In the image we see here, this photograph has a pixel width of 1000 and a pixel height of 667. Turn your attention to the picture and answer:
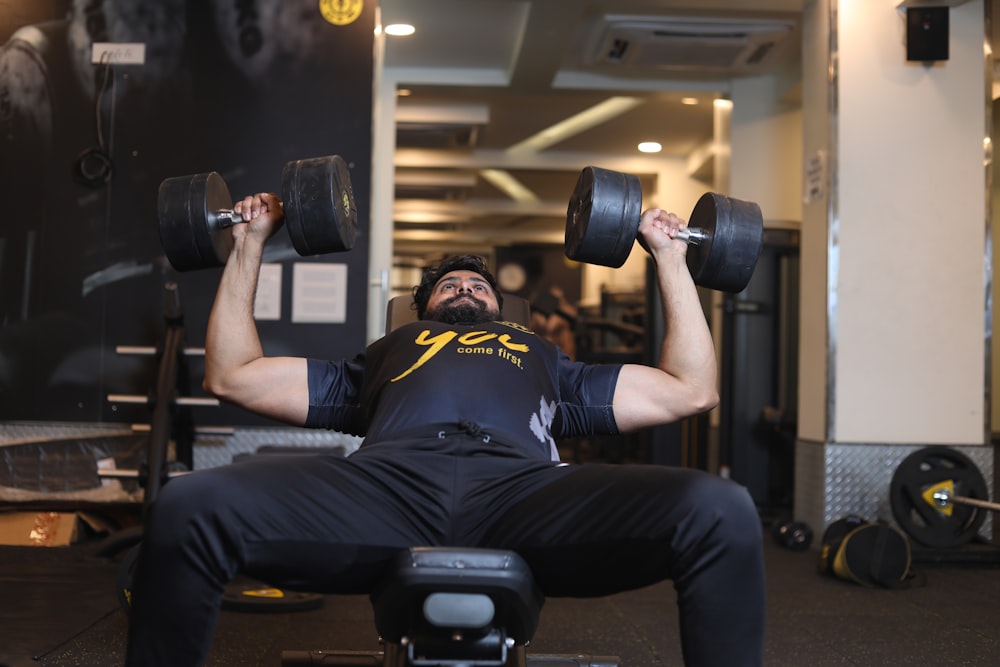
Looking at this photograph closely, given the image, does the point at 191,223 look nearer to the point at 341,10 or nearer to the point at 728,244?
the point at 728,244

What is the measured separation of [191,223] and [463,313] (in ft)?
1.75

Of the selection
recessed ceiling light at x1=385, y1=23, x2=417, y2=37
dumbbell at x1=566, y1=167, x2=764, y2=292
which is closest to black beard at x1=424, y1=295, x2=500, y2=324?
dumbbell at x1=566, y1=167, x2=764, y2=292

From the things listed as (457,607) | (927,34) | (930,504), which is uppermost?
(927,34)

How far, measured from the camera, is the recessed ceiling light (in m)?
4.86

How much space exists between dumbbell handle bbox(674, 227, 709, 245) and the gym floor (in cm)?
98

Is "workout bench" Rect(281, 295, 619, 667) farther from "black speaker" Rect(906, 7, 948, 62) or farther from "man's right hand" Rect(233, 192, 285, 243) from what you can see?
"black speaker" Rect(906, 7, 948, 62)

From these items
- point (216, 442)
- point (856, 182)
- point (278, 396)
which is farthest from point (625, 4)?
point (278, 396)

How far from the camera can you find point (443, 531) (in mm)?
1476

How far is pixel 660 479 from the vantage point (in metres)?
1.37

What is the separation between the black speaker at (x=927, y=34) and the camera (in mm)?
3873

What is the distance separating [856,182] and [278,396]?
109 inches

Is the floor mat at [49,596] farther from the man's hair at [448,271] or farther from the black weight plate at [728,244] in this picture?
the black weight plate at [728,244]

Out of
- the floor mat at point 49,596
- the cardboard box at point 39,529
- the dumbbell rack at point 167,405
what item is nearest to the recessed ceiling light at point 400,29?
the dumbbell rack at point 167,405

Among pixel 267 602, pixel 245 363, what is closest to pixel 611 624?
pixel 267 602
